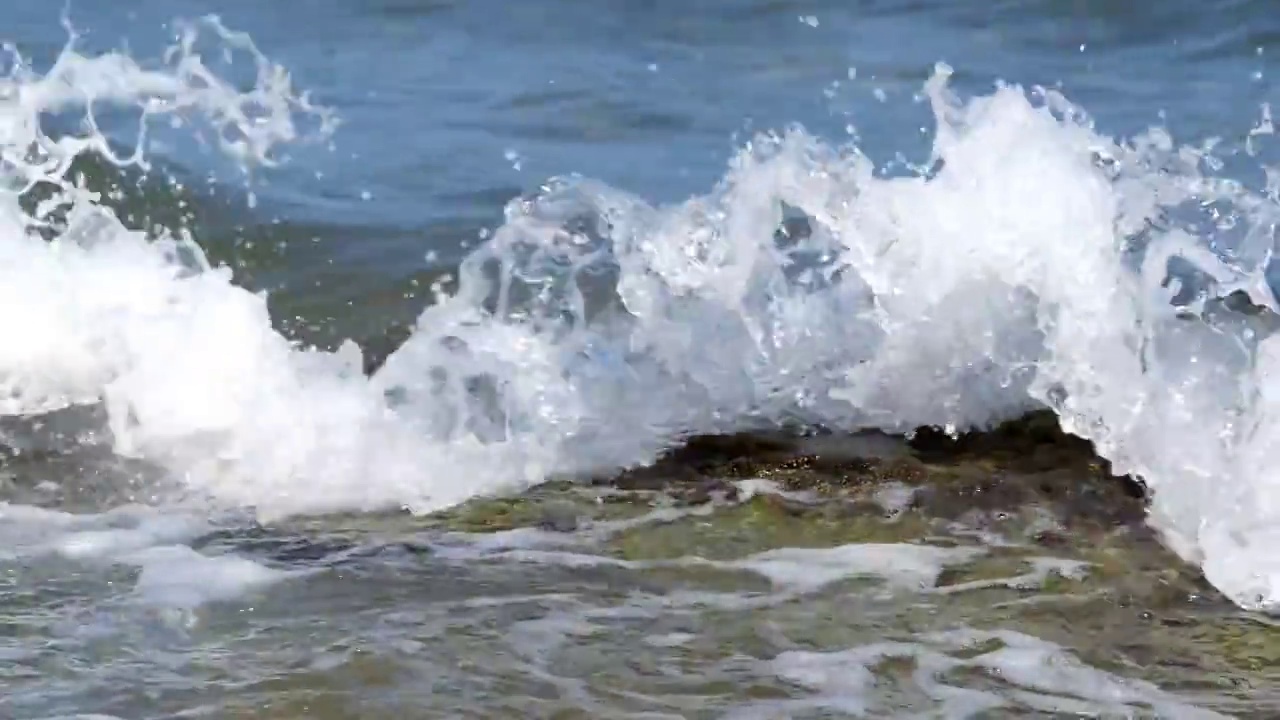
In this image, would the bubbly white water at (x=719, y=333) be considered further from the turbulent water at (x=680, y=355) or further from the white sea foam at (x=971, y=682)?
the white sea foam at (x=971, y=682)

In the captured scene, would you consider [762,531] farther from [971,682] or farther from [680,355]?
[680,355]

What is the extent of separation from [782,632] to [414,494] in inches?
46.0

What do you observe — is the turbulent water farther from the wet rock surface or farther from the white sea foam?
the white sea foam

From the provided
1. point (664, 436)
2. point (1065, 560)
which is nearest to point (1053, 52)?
point (664, 436)

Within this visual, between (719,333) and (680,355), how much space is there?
0.42ft

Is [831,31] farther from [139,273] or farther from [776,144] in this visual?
[139,273]

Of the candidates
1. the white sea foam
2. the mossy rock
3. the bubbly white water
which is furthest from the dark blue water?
the white sea foam

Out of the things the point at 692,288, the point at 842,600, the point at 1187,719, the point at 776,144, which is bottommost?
the point at 1187,719

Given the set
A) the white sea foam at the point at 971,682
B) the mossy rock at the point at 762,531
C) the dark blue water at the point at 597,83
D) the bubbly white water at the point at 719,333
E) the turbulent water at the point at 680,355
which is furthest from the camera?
the dark blue water at the point at 597,83

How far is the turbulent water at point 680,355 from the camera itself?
384cm

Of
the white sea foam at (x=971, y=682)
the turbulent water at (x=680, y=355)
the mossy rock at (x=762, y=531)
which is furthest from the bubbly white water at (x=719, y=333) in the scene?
the white sea foam at (x=971, y=682)

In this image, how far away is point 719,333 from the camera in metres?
4.71

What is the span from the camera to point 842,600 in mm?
3334

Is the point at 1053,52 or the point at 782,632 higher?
the point at 1053,52
